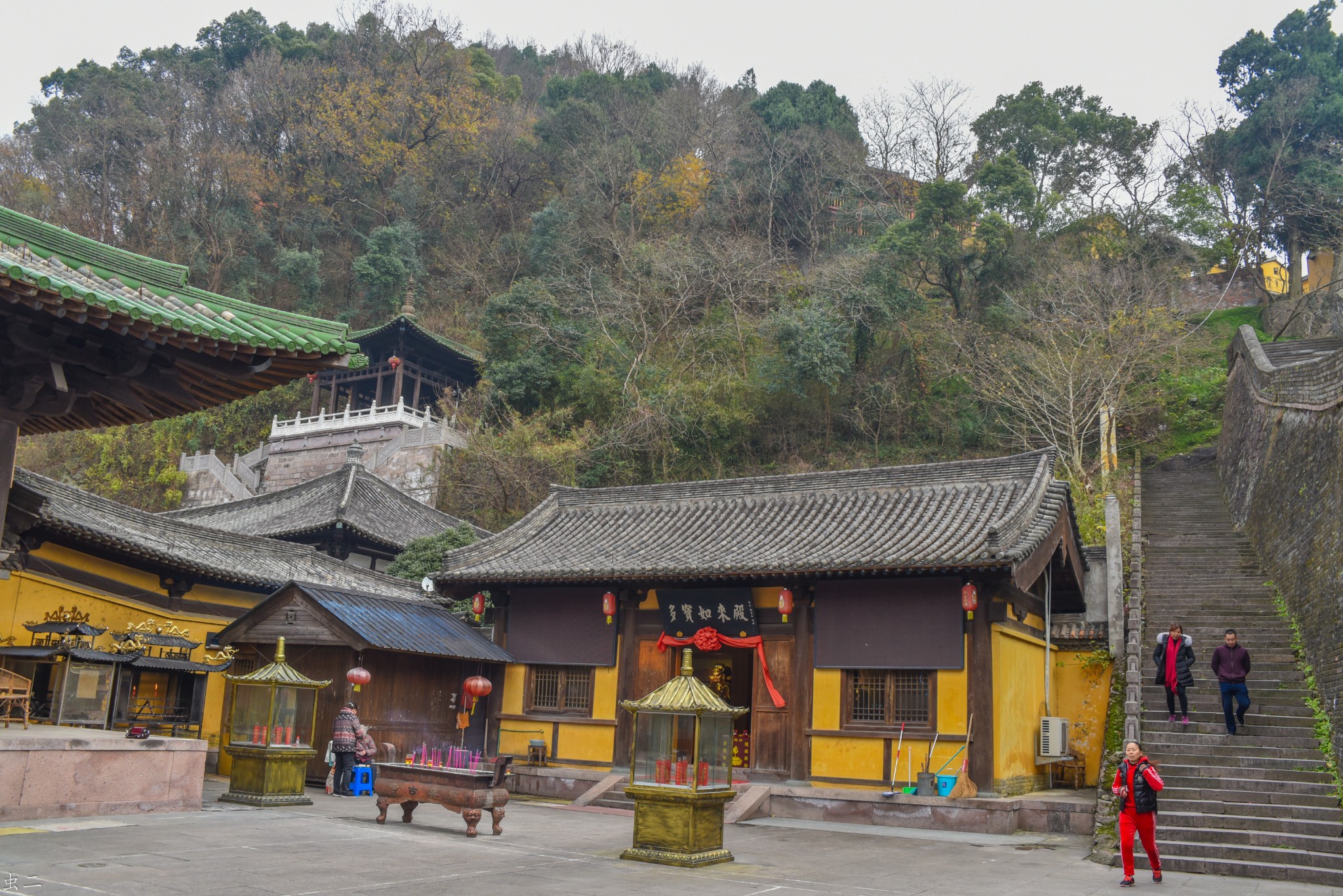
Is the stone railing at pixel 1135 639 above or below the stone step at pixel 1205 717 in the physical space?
above

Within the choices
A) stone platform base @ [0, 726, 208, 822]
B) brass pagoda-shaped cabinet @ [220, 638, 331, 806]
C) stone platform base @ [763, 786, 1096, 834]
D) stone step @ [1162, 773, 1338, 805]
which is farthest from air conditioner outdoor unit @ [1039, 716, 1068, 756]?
stone platform base @ [0, 726, 208, 822]

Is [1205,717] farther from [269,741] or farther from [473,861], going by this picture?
[269,741]

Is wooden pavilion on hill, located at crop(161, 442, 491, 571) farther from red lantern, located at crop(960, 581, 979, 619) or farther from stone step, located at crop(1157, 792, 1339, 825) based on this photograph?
stone step, located at crop(1157, 792, 1339, 825)

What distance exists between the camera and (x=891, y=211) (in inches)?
1533

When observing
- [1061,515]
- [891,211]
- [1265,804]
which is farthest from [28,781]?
[891,211]

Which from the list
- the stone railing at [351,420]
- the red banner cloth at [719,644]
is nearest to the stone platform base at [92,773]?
the red banner cloth at [719,644]

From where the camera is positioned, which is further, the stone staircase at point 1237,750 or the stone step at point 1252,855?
the stone staircase at point 1237,750

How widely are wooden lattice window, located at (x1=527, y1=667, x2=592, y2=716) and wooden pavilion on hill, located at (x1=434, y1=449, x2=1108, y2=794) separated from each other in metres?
0.03

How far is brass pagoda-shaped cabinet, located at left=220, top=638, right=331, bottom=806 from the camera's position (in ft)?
41.2

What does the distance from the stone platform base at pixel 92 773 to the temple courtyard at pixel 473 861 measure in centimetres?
18

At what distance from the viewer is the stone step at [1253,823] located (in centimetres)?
1077

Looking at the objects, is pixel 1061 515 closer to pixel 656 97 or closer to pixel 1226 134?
pixel 1226 134

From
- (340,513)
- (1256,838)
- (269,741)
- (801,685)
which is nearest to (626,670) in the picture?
(801,685)

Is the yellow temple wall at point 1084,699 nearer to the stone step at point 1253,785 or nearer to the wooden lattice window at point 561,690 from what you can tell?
the stone step at point 1253,785
